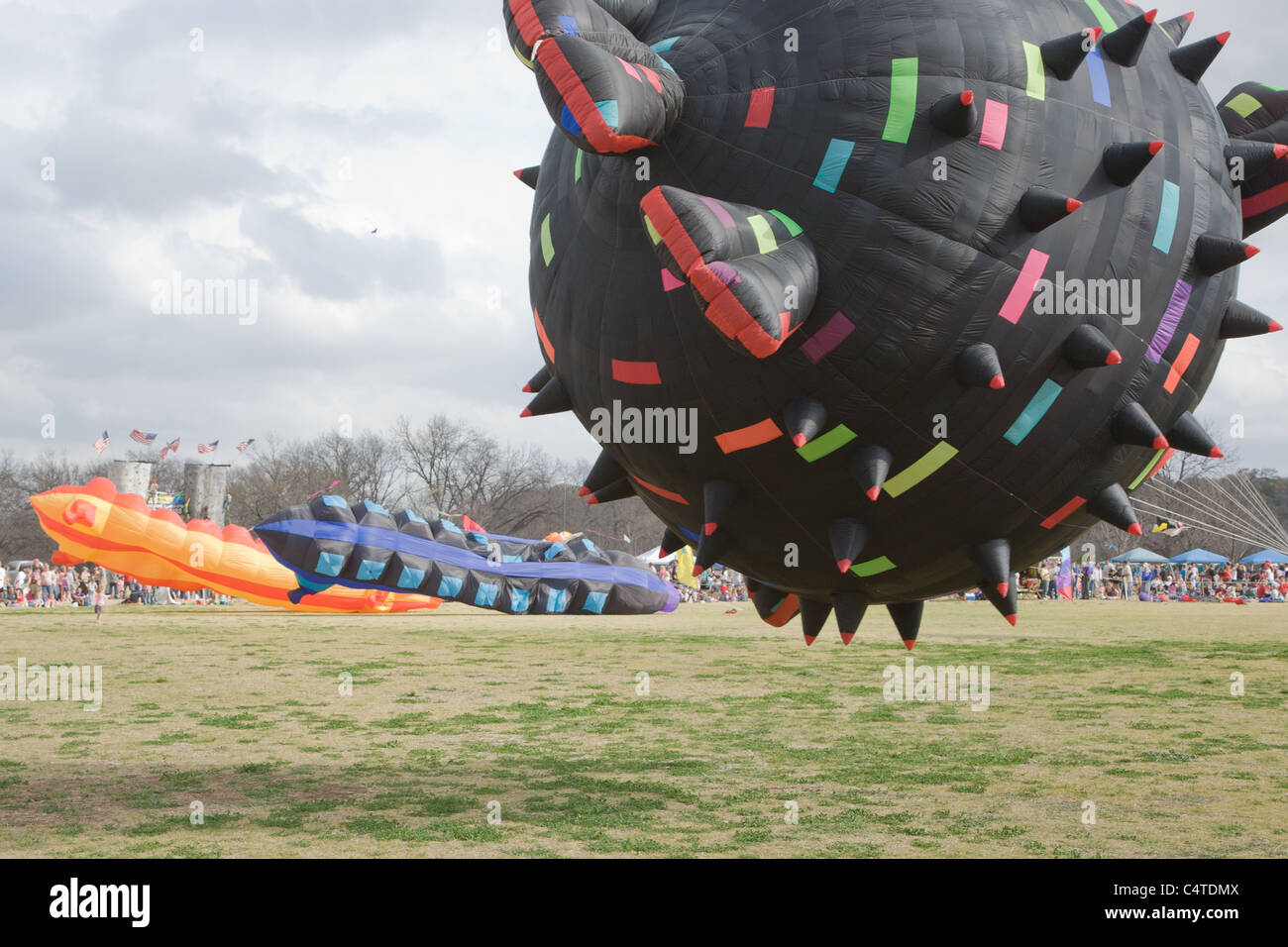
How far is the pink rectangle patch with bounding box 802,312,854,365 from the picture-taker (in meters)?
4.05

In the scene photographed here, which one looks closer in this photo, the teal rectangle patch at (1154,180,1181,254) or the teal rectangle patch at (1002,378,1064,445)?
the teal rectangle patch at (1002,378,1064,445)

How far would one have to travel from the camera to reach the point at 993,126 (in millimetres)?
4023

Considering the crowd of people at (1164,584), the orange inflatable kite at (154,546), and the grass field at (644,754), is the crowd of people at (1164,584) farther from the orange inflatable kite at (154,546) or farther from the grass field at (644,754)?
the orange inflatable kite at (154,546)

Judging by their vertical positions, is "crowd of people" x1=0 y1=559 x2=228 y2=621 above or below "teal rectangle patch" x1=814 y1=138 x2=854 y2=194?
below

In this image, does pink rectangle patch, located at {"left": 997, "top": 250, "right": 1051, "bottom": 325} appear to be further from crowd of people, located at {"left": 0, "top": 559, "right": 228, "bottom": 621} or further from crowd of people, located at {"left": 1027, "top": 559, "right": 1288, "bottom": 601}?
crowd of people, located at {"left": 1027, "top": 559, "right": 1288, "bottom": 601}

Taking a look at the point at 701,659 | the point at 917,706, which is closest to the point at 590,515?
the point at 701,659

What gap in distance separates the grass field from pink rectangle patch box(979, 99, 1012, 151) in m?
6.67

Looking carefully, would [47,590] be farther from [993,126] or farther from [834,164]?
[993,126]

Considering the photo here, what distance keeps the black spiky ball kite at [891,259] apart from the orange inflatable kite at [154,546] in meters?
33.9

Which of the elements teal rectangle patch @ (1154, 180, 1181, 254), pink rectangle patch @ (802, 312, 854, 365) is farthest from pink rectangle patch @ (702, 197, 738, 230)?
teal rectangle patch @ (1154, 180, 1181, 254)

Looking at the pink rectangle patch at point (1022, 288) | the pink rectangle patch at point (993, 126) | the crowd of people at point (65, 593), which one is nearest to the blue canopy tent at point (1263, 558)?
the crowd of people at point (65, 593)

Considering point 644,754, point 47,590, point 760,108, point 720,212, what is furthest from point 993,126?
point 47,590

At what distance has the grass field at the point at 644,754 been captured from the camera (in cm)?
990

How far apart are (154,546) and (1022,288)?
35.4 metres
